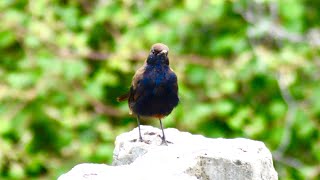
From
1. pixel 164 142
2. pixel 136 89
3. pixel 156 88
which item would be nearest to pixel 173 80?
pixel 156 88

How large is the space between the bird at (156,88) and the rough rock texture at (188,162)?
0.39m

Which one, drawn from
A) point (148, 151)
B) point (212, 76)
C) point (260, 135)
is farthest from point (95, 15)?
point (148, 151)

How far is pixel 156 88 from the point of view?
5.21 meters

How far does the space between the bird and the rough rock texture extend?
1.29 ft

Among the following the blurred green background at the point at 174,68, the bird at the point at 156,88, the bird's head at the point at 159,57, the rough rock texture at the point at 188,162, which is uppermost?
the blurred green background at the point at 174,68

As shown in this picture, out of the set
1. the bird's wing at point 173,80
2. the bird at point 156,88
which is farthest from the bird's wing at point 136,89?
the bird's wing at point 173,80

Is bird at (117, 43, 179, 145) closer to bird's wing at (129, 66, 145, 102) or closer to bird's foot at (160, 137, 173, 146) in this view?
bird's wing at (129, 66, 145, 102)

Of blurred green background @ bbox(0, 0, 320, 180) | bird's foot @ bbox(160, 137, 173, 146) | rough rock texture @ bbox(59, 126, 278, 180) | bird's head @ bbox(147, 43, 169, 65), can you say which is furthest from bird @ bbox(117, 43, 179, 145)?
blurred green background @ bbox(0, 0, 320, 180)

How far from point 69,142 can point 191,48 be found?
1.53m

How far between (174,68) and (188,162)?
4493 millimetres

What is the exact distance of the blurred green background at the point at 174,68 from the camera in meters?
8.59

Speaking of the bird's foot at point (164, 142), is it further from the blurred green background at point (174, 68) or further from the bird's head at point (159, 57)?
the blurred green background at point (174, 68)

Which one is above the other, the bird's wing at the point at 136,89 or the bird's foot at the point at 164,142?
the bird's wing at the point at 136,89

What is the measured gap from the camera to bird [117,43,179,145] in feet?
17.1
